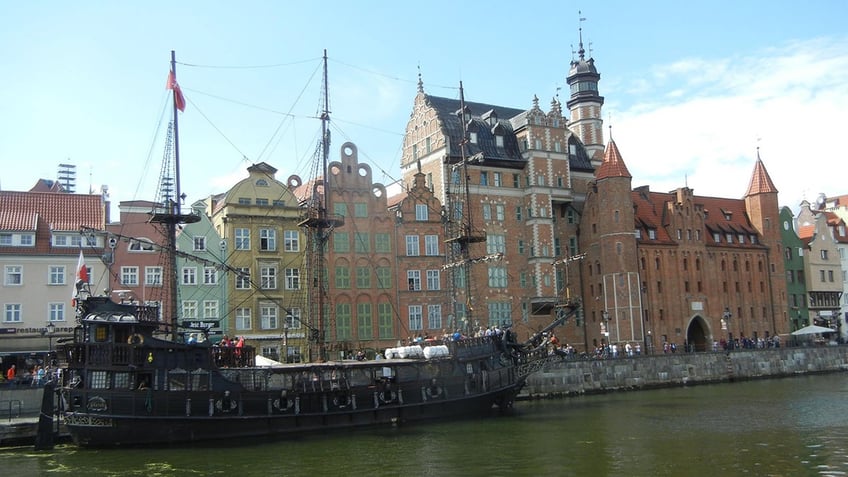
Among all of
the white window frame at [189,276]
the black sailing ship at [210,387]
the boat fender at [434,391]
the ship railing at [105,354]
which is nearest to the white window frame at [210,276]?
the white window frame at [189,276]

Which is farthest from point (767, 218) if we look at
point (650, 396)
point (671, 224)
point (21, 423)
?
point (21, 423)

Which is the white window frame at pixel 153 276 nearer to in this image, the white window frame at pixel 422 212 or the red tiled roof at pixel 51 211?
the red tiled roof at pixel 51 211

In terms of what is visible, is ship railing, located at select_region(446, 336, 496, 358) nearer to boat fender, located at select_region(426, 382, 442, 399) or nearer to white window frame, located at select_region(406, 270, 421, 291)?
boat fender, located at select_region(426, 382, 442, 399)

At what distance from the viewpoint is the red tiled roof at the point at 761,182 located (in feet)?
281

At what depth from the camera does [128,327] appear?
37.5m

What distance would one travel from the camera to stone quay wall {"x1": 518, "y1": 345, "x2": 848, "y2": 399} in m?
58.1

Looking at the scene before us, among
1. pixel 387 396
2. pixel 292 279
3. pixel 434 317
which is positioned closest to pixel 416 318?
pixel 434 317

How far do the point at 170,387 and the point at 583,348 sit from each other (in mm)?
43819

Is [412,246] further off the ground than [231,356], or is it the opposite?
[412,246]

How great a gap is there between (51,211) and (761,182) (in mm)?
66729

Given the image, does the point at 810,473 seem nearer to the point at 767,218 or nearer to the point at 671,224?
the point at 671,224

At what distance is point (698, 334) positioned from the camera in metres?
80.3

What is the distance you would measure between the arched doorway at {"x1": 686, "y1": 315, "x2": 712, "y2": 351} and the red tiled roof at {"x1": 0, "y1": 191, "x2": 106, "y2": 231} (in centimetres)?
5216

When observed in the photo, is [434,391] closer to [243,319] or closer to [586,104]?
[243,319]
